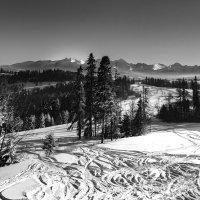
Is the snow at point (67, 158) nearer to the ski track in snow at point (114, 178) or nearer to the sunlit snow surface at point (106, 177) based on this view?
the sunlit snow surface at point (106, 177)

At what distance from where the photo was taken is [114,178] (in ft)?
55.1

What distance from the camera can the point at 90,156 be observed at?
2372 cm

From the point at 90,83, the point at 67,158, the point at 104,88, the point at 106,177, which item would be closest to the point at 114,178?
the point at 106,177

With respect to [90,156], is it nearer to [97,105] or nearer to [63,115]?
[97,105]

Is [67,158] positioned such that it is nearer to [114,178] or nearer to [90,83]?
[114,178]

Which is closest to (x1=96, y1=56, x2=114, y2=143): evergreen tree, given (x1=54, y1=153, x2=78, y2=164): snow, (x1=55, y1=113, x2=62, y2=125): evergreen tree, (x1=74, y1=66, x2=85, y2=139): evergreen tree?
(x1=74, y1=66, x2=85, y2=139): evergreen tree

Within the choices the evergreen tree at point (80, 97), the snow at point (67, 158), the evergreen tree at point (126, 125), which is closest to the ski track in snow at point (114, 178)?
the snow at point (67, 158)

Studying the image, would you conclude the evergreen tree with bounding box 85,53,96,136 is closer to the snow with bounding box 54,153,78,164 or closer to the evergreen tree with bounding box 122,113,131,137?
the evergreen tree with bounding box 122,113,131,137

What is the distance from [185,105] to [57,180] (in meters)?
82.4

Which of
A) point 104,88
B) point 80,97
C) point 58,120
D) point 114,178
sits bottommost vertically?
point 58,120

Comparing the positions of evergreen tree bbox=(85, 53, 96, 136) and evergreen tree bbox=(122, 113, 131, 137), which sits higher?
evergreen tree bbox=(85, 53, 96, 136)

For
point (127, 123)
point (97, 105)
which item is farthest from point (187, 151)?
point (127, 123)

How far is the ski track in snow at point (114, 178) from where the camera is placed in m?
13.8

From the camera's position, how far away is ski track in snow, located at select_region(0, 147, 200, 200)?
13.8 metres
